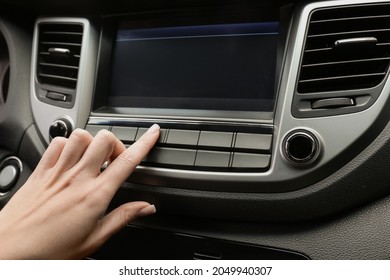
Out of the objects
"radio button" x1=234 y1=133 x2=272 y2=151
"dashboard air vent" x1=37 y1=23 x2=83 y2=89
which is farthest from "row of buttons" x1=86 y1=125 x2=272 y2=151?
"dashboard air vent" x1=37 y1=23 x2=83 y2=89

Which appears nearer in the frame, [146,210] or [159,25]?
[146,210]

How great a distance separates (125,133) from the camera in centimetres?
78

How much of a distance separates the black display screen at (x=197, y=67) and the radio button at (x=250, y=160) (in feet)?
0.44

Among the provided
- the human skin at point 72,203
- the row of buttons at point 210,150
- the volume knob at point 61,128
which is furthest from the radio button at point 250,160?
the volume knob at point 61,128

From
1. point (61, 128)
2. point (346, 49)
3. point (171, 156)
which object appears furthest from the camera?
point (61, 128)

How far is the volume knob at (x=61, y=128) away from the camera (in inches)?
33.0

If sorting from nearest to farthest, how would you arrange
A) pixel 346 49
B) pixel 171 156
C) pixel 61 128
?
pixel 346 49, pixel 171 156, pixel 61 128

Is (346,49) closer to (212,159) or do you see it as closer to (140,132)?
(212,159)

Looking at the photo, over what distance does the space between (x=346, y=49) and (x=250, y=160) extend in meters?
0.29

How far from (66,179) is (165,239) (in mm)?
275

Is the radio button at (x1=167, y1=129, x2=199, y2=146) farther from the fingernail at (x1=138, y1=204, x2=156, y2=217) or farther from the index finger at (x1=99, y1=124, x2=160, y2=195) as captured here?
Result: the fingernail at (x1=138, y1=204, x2=156, y2=217)

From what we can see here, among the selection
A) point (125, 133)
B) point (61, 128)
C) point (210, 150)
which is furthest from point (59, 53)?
point (210, 150)

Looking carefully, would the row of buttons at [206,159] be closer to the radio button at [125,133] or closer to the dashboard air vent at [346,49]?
the radio button at [125,133]

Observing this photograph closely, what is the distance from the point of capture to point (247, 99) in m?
0.76
